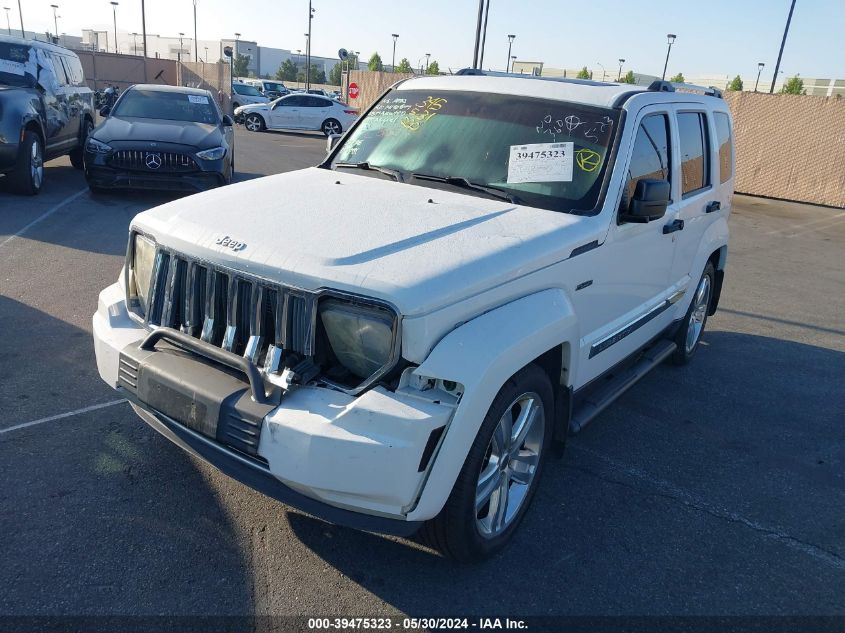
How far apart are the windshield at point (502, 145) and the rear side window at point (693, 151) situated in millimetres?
1057

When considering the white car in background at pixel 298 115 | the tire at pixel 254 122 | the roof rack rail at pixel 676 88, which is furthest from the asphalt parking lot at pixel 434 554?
Result: the tire at pixel 254 122

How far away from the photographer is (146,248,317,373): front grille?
8.96 ft

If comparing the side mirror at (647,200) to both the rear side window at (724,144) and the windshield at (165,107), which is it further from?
the windshield at (165,107)

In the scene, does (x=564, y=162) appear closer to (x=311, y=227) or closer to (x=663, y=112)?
(x=663, y=112)

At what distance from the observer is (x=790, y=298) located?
841 cm

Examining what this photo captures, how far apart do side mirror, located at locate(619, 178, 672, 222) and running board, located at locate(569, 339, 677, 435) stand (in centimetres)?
98

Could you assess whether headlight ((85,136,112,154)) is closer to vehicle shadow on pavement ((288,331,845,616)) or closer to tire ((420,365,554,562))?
vehicle shadow on pavement ((288,331,845,616))

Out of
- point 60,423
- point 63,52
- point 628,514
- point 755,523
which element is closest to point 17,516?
point 60,423

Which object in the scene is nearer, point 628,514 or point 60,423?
point 628,514

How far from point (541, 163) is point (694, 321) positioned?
2.78 metres

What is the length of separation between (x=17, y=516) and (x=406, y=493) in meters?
1.85

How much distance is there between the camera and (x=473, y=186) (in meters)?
3.83

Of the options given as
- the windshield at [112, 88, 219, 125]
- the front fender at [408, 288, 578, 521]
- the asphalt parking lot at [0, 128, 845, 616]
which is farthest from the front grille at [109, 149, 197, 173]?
the front fender at [408, 288, 578, 521]

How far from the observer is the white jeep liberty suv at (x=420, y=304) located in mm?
2541
